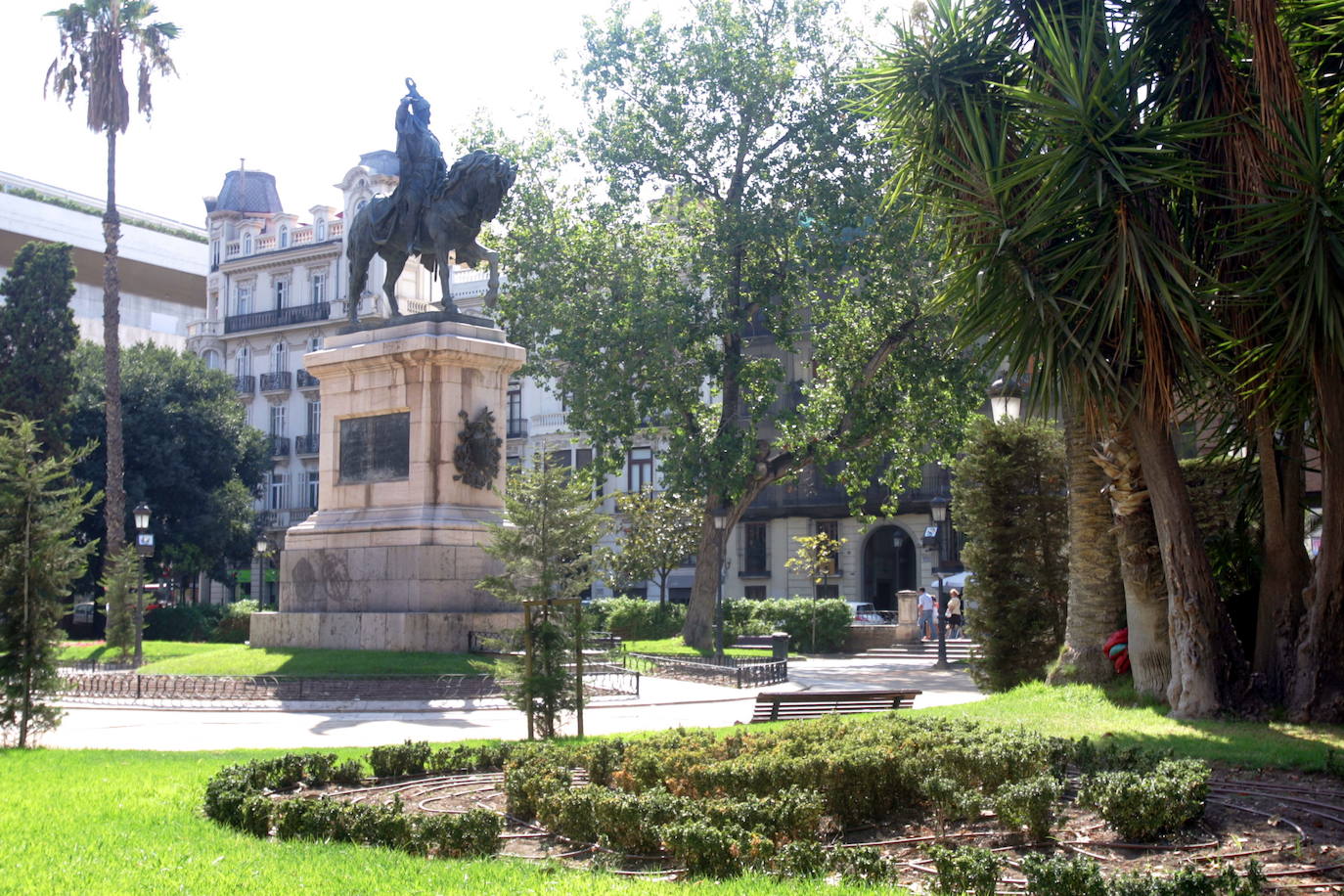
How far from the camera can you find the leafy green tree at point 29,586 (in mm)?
13680

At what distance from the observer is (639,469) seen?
60031 mm

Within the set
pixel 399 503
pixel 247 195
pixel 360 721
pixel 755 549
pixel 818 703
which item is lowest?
pixel 360 721

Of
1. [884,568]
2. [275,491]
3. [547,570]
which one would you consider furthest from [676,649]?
[275,491]

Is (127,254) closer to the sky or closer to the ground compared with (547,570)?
closer to the sky

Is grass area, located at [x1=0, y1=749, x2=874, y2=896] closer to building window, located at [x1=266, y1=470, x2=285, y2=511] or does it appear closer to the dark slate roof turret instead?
building window, located at [x1=266, y1=470, x2=285, y2=511]

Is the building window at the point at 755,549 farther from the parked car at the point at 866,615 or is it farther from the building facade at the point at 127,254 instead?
the building facade at the point at 127,254

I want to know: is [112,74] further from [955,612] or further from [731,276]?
[955,612]

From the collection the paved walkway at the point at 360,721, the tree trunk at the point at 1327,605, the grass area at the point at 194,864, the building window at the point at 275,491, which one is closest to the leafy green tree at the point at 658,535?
the paved walkway at the point at 360,721

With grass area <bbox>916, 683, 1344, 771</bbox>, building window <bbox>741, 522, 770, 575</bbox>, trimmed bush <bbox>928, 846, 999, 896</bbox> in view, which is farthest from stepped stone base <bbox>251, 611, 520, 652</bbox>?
building window <bbox>741, 522, 770, 575</bbox>

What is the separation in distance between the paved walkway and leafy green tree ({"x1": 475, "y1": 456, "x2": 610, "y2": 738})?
125 centimetres

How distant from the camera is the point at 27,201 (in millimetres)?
65500

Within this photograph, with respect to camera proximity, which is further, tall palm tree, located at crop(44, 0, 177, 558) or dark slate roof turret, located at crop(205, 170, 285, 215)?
dark slate roof turret, located at crop(205, 170, 285, 215)

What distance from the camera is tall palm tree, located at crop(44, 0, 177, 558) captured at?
→ 36.5 m

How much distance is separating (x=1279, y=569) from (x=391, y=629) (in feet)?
42.8
